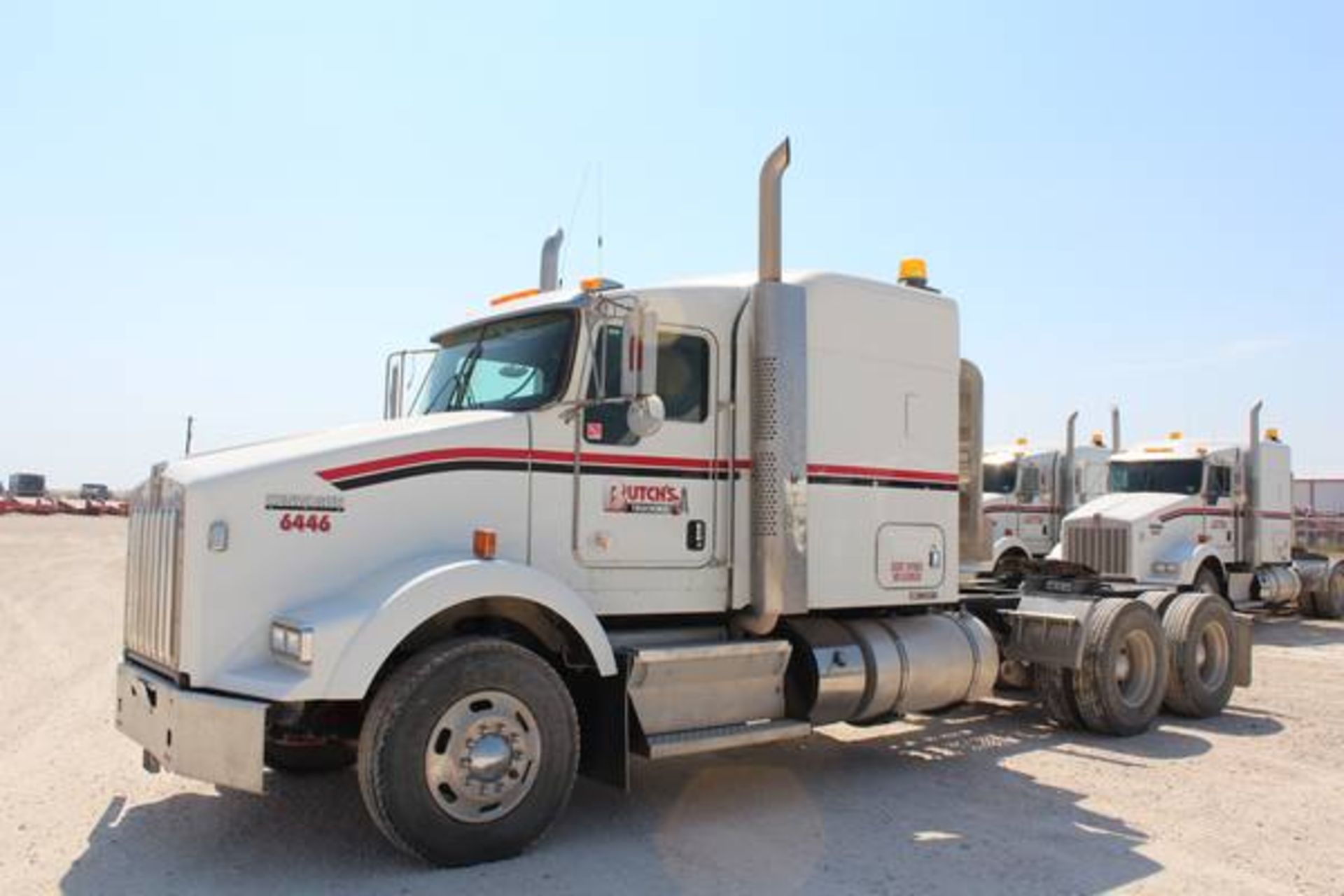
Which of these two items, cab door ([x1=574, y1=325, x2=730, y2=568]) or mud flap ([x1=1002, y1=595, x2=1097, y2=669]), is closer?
cab door ([x1=574, y1=325, x2=730, y2=568])

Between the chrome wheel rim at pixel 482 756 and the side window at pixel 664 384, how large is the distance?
1.68m

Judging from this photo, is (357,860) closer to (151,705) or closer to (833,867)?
(151,705)

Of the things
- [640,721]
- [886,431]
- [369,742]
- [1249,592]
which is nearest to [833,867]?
[640,721]

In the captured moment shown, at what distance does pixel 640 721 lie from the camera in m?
6.26

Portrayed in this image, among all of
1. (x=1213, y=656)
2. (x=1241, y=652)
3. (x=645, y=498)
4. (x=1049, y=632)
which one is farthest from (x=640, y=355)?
(x=1241, y=652)

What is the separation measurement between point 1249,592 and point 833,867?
608 inches

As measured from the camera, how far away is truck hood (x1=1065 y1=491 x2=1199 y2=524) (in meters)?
16.7

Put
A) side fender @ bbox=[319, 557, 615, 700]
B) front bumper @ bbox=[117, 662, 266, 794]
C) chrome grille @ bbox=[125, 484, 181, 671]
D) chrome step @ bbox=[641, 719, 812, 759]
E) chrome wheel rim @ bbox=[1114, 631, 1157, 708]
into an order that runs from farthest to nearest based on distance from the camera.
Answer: chrome wheel rim @ bbox=[1114, 631, 1157, 708]
chrome step @ bbox=[641, 719, 812, 759]
chrome grille @ bbox=[125, 484, 181, 671]
side fender @ bbox=[319, 557, 615, 700]
front bumper @ bbox=[117, 662, 266, 794]

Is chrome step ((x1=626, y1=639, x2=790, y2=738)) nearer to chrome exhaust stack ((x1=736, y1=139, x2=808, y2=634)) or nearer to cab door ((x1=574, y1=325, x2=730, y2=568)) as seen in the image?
chrome exhaust stack ((x1=736, y1=139, x2=808, y2=634))

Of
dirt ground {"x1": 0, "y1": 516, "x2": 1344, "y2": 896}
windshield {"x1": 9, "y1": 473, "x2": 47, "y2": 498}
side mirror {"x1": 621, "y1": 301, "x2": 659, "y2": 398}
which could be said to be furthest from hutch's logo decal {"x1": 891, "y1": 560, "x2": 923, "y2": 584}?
windshield {"x1": 9, "y1": 473, "x2": 47, "y2": 498}

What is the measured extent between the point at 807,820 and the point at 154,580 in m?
3.94

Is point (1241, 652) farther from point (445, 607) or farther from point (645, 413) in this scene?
point (445, 607)

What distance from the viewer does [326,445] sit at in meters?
5.86

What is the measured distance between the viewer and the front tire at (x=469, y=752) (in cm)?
529
